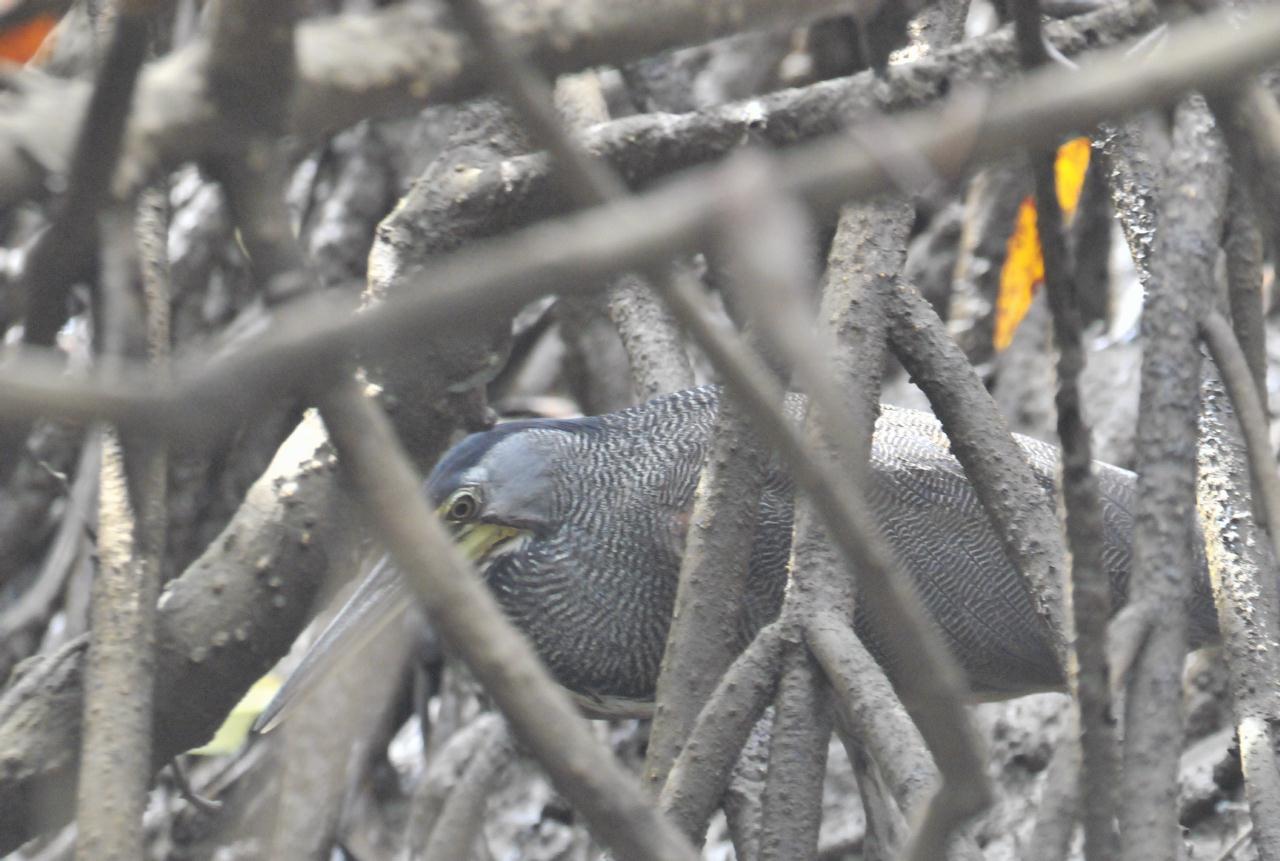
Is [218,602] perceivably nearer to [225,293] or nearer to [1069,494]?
[1069,494]

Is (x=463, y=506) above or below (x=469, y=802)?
above

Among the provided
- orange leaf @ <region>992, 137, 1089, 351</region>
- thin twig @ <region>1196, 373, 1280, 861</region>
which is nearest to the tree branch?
thin twig @ <region>1196, 373, 1280, 861</region>

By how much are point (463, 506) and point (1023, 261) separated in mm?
1477

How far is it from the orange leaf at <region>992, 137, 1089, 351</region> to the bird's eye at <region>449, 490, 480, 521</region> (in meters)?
1.43

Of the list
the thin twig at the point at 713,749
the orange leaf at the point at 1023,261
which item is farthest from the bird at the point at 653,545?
the orange leaf at the point at 1023,261

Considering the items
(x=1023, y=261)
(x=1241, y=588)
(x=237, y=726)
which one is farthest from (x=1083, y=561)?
(x=1023, y=261)

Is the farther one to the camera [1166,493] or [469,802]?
[469,802]

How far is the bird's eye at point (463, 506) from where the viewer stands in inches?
105

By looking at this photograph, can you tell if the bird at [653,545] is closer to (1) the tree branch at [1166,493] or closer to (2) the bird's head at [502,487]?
(2) the bird's head at [502,487]

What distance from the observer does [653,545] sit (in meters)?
2.78

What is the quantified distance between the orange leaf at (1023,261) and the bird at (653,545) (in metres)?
0.83

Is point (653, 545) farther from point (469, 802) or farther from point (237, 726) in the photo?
point (237, 726)

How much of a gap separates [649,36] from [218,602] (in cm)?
131

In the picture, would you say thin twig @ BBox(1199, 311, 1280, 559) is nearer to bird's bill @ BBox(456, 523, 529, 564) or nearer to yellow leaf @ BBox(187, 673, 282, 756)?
bird's bill @ BBox(456, 523, 529, 564)
